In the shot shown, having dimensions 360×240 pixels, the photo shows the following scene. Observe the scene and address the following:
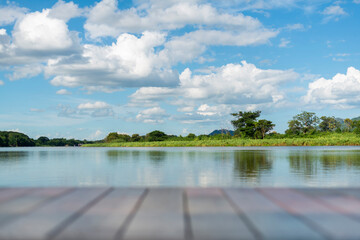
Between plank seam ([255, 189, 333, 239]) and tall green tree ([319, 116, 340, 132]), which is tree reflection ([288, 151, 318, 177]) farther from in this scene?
tall green tree ([319, 116, 340, 132])

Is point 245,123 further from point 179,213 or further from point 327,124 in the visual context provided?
point 179,213

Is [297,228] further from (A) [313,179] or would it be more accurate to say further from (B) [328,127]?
(B) [328,127]

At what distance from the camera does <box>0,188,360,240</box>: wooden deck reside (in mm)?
2510

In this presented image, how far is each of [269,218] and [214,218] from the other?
0.47 metres

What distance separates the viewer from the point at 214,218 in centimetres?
288

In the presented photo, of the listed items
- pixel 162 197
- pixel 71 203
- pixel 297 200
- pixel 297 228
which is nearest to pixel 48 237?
pixel 71 203

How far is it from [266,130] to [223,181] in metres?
51.8

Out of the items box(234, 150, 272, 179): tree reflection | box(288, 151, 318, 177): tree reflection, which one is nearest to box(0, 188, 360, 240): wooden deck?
box(234, 150, 272, 179): tree reflection

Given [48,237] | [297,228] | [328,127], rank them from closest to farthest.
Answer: [48,237], [297,228], [328,127]

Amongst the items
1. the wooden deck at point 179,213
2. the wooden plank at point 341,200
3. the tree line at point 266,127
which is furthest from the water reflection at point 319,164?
the tree line at point 266,127

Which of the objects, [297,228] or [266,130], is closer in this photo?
[297,228]

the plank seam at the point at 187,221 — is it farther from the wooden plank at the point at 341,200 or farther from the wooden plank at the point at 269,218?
the wooden plank at the point at 341,200

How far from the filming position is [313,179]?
9297mm

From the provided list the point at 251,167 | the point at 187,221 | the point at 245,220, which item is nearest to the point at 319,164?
the point at 251,167
